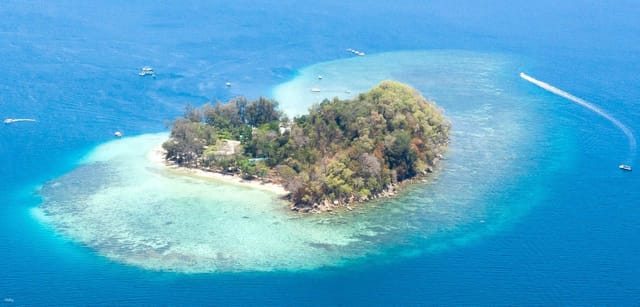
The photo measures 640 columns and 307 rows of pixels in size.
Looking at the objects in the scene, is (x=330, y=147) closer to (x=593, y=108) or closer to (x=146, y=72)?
(x=593, y=108)

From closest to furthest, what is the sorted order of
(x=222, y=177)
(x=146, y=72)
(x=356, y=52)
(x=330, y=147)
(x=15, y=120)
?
(x=330, y=147), (x=222, y=177), (x=15, y=120), (x=146, y=72), (x=356, y=52)

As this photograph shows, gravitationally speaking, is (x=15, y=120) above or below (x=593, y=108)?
below

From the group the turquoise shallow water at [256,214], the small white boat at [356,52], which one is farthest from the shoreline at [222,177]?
the small white boat at [356,52]

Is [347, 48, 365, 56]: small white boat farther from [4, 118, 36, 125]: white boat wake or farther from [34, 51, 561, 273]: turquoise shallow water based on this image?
[4, 118, 36, 125]: white boat wake

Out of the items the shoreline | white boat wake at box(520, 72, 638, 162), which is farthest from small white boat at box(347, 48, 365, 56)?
the shoreline

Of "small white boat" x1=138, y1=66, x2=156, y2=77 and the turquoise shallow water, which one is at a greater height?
"small white boat" x1=138, y1=66, x2=156, y2=77

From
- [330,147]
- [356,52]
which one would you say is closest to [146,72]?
[356,52]

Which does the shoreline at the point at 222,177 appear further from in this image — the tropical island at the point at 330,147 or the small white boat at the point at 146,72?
the small white boat at the point at 146,72
